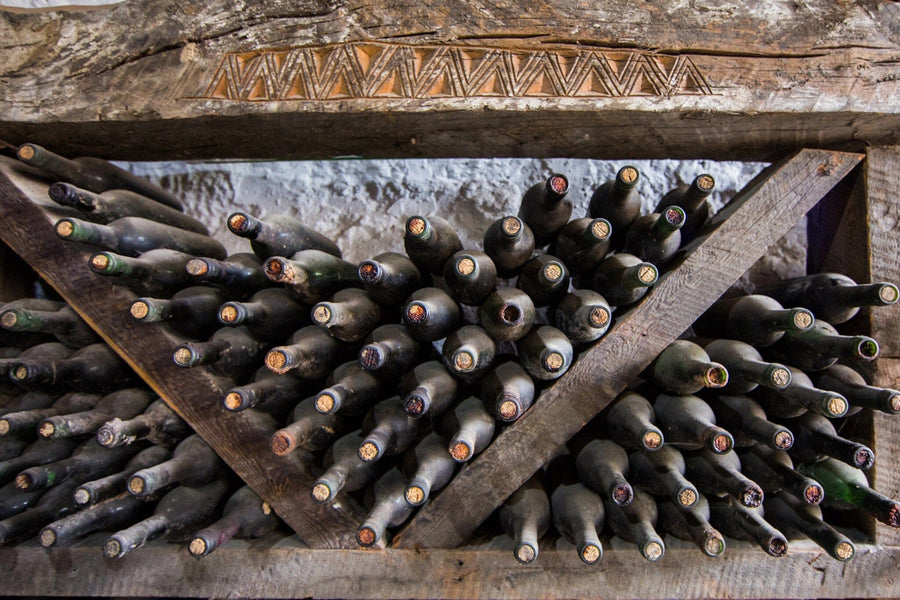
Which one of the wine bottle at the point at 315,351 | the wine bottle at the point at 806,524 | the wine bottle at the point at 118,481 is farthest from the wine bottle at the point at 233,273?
the wine bottle at the point at 806,524

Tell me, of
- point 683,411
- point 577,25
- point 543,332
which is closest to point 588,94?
point 577,25

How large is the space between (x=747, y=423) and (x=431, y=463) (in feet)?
2.77

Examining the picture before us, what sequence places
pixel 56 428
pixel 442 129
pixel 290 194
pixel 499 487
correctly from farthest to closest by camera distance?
pixel 290 194 → pixel 442 129 → pixel 499 487 → pixel 56 428

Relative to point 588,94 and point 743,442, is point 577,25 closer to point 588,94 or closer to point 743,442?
point 588,94

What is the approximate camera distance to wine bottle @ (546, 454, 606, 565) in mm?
1312

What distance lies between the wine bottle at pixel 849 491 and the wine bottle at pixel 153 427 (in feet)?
5.95

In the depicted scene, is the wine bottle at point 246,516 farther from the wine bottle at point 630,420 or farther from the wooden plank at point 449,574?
the wine bottle at point 630,420

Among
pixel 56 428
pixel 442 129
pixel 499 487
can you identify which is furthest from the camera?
pixel 442 129

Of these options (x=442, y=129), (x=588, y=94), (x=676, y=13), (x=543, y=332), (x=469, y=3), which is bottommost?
(x=543, y=332)

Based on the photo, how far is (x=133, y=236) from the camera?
1483 millimetres

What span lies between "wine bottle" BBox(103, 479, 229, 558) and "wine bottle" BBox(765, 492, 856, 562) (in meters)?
1.66

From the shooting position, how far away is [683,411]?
136 cm

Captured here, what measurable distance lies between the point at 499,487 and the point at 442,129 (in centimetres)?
108

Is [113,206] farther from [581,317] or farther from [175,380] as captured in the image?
[581,317]
